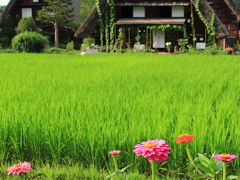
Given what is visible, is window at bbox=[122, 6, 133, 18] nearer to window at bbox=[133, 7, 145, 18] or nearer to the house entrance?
window at bbox=[133, 7, 145, 18]

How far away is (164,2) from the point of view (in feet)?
82.1

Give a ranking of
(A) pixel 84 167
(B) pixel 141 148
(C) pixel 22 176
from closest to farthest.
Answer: (B) pixel 141 148 < (C) pixel 22 176 < (A) pixel 84 167

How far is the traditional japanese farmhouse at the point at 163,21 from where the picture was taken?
22.4 metres

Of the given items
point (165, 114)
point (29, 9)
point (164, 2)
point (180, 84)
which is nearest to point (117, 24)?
point (164, 2)

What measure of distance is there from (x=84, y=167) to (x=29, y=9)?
33753 mm

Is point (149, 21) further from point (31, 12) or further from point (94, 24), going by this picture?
point (31, 12)

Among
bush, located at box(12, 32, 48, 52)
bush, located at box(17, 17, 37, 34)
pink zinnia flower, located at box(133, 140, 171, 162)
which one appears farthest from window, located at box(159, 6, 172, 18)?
pink zinnia flower, located at box(133, 140, 171, 162)

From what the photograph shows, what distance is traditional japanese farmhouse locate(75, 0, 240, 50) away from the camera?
22383 millimetres

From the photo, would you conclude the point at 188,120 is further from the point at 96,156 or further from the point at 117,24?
the point at 117,24

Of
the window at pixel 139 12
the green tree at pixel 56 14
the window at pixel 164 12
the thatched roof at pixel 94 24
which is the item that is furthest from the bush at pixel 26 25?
the window at pixel 164 12

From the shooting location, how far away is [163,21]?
2495 centimetres

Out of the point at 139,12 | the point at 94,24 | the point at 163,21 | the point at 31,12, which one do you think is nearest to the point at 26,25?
the point at 31,12

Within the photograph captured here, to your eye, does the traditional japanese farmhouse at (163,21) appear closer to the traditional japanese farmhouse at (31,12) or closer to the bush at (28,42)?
the bush at (28,42)

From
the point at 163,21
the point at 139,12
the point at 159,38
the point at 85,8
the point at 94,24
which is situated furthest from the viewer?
the point at 85,8
